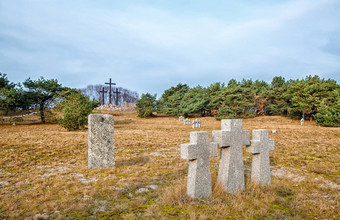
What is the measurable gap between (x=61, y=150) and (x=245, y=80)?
41465 millimetres

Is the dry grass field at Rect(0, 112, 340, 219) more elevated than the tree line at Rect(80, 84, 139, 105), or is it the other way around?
the tree line at Rect(80, 84, 139, 105)

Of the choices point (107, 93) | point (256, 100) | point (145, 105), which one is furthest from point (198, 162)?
point (107, 93)

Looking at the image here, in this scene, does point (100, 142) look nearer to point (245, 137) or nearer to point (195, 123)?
point (245, 137)

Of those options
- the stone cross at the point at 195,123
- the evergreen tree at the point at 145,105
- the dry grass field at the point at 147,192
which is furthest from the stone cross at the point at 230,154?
the evergreen tree at the point at 145,105

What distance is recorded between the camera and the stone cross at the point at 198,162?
11.8 feet

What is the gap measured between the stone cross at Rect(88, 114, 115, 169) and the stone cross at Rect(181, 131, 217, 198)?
331 cm

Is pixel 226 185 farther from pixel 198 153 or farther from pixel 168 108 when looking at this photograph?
pixel 168 108

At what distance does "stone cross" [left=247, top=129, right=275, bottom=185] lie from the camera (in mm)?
4352

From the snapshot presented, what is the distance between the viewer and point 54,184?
181 inches

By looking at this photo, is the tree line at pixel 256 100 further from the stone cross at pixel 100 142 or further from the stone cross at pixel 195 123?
the stone cross at pixel 100 142

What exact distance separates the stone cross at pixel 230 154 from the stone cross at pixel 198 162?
291 mm

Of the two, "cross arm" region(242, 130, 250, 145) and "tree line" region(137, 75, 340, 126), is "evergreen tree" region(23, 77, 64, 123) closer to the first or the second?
"tree line" region(137, 75, 340, 126)

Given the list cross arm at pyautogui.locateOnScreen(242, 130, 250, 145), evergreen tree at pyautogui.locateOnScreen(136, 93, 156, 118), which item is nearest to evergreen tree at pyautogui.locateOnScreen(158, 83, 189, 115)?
evergreen tree at pyautogui.locateOnScreen(136, 93, 156, 118)

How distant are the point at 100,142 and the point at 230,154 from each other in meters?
4.00
